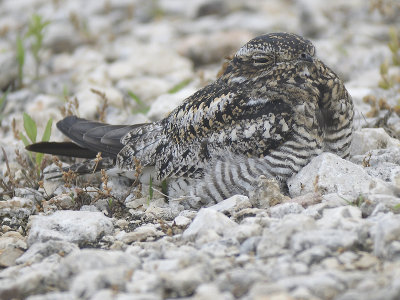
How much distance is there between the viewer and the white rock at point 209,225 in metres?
3.21

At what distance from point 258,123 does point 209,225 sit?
106cm

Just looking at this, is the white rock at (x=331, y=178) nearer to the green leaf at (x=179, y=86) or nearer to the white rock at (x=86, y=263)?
the white rock at (x=86, y=263)

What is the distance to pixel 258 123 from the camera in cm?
408

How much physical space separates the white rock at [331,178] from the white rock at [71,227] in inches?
45.4

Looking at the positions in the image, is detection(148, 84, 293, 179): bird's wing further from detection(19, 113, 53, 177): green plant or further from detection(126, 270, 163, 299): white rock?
detection(126, 270, 163, 299): white rock

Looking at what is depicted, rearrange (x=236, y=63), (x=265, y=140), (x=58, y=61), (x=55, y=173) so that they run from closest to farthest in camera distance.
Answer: (x=265, y=140)
(x=236, y=63)
(x=55, y=173)
(x=58, y=61)

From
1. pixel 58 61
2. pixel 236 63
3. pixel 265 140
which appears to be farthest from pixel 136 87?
pixel 265 140

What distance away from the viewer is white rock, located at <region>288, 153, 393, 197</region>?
11.9ft

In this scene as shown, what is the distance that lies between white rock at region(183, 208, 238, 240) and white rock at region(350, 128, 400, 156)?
1668mm

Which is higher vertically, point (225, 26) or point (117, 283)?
point (225, 26)

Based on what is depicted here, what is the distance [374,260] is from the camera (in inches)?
106

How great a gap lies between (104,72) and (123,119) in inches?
51.3

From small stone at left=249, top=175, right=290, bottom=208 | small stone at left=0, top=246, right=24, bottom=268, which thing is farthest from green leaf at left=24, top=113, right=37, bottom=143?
small stone at left=249, top=175, right=290, bottom=208

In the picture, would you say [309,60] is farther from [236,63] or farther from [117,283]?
[117,283]
